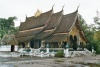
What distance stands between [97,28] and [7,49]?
64.9ft

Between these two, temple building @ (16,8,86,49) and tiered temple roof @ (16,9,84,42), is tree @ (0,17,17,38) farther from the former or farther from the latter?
temple building @ (16,8,86,49)

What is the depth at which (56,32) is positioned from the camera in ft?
119

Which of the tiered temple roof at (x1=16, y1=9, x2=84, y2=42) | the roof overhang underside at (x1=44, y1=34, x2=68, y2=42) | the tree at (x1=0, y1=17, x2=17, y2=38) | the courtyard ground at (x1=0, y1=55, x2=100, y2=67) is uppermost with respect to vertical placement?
the tree at (x1=0, y1=17, x2=17, y2=38)

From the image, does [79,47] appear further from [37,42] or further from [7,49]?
[7,49]

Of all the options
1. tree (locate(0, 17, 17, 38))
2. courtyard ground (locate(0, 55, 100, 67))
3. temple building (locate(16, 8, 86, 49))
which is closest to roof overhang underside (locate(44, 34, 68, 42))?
temple building (locate(16, 8, 86, 49))

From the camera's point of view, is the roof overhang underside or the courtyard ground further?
the roof overhang underside

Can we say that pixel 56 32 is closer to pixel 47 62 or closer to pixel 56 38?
pixel 56 38

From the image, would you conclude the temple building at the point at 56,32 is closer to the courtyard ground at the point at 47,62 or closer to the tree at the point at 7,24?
the courtyard ground at the point at 47,62

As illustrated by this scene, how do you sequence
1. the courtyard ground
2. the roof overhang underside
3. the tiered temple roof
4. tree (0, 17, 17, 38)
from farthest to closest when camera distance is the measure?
tree (0, 17, 17, 38), the tiered temple roof, the roof overhang underside, the courtyard ground

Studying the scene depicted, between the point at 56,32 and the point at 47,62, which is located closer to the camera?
the point at 47,62

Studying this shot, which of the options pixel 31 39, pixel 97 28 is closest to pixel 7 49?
pixel 31 39

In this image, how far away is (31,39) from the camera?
129 feet

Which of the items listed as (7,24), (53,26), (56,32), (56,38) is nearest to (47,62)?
(56,38)

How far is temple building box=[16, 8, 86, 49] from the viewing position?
1356 inches
